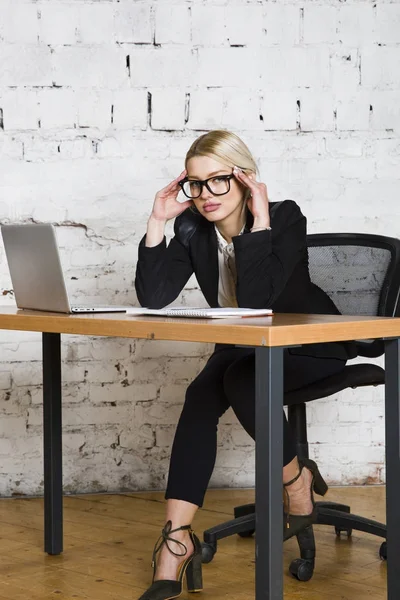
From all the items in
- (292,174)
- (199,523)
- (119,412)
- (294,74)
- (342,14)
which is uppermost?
(342,14)

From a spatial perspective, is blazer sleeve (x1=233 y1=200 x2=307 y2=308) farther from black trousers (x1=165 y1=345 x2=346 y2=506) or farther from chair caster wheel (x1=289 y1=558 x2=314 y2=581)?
chair caster wheel (x1=289 y1=558 x2=314 y2=581)

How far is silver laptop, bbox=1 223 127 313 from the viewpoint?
201 cm

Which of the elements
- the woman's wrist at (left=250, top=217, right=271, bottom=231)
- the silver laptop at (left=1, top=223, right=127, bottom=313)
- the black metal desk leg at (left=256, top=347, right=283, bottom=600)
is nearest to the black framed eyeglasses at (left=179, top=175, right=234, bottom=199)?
the woman's wrist at (left=250, top=217, right=271, bottom=231)

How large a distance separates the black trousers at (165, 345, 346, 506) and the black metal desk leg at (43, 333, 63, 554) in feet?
1.62

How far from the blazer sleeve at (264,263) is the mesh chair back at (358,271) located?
38 centimetres

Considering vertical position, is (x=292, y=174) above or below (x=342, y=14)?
below

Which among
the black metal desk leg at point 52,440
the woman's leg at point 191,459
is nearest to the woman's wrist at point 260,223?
the woman's leg at point 191,459

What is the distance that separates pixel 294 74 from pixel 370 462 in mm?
1472

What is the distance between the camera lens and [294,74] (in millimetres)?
3299

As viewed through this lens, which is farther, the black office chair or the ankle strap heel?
the black office chair

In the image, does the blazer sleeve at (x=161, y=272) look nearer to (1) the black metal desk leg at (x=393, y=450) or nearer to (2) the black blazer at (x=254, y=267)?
(2) the black blazer at (x=254, y=267)

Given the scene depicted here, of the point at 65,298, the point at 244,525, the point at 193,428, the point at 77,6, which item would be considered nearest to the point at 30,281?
the point at 65,298

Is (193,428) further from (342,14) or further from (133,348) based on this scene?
(342,14)

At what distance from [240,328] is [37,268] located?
0.76 meters
